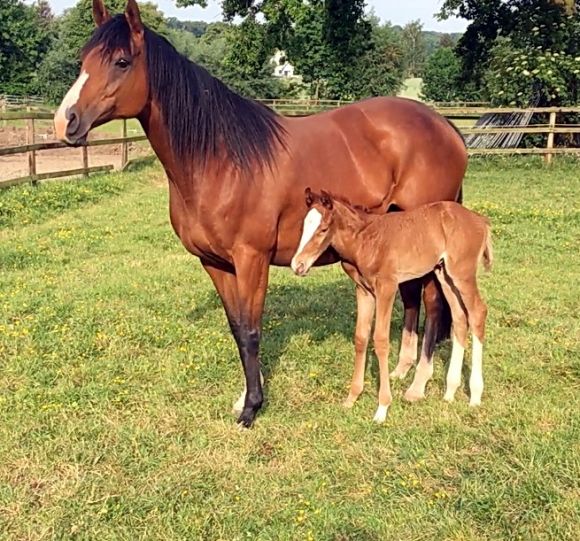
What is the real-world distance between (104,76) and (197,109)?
552 millimetres

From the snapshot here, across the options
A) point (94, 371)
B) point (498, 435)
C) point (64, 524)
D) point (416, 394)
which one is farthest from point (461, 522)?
point (94, 371)

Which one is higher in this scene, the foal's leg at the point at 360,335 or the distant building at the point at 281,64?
the distant building at the point at 281,64

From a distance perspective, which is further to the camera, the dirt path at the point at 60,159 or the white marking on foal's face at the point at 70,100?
the dirt path at the point at 60,159

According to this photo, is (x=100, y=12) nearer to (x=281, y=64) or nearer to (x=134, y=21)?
(x=134, y=21)

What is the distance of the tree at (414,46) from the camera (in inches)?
3314

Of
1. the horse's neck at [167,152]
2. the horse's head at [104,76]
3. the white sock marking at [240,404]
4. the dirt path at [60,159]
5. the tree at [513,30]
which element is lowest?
the dirt path at [60,159]

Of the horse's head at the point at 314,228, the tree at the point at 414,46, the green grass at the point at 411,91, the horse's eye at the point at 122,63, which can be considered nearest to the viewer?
the horse's eye at the point at 122,63

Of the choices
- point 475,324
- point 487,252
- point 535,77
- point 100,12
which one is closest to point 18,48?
point 535,77

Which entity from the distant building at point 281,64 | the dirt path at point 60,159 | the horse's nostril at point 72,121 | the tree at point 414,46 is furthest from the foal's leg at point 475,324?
the tree at point 414,46

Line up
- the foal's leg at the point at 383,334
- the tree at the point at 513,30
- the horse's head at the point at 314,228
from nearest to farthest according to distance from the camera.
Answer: the horse's head at the point at 314,228, the foal's leg at the point at 383,334, the tree at the point at 513,30

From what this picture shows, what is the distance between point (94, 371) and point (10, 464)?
120 cm

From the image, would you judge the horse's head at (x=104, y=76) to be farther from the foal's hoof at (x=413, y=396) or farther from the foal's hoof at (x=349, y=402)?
the foal's hoof at (x=413, y=396)

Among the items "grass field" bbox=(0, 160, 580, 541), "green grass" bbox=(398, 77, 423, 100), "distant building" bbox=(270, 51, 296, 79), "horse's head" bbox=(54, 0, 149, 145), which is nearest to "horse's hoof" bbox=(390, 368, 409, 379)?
"grass field" bbox=(0, 160, 580, 541)

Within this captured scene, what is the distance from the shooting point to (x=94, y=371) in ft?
15.1
